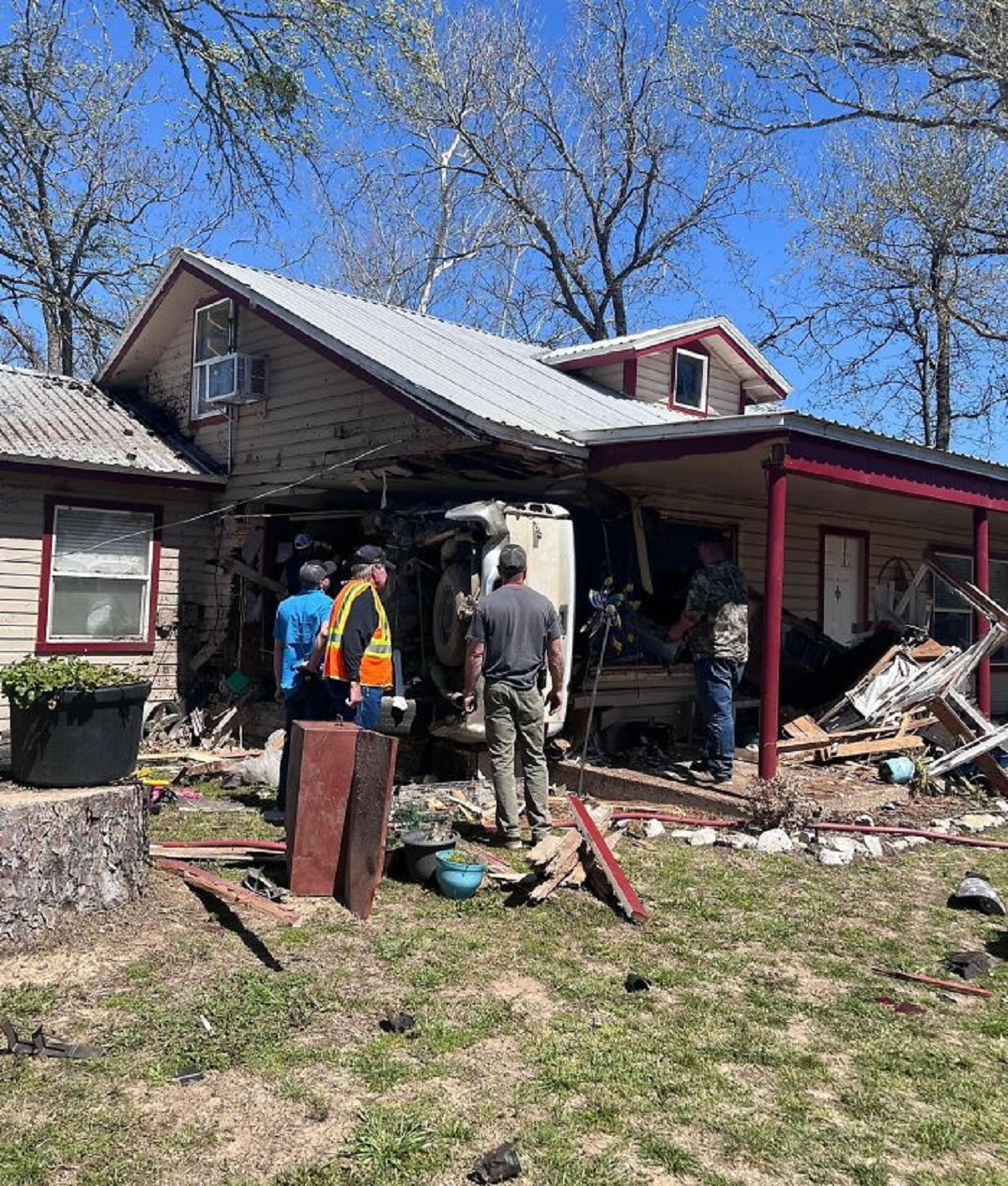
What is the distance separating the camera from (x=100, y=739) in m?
4.96

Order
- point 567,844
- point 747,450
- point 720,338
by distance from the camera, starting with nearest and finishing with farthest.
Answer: point 567,844 < point 747,450 < point 720,338

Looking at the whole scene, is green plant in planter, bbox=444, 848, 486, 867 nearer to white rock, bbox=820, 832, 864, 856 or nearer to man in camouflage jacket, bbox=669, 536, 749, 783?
white rock, bbox=820, 832, 864, 856

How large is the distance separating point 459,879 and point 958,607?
40.8 ft

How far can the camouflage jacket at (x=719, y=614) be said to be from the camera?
27.3 feet

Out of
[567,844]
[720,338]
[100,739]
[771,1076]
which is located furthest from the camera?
[720,338]

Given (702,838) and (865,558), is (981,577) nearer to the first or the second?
(865,558)

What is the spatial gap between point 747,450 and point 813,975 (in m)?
4.62

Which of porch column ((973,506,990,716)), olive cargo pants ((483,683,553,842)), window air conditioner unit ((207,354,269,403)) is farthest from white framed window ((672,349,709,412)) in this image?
olive cargo pants ((483,683,553,842))

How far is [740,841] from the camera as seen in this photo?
706 cm

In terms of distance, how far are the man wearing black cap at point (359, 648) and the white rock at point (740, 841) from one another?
266 centimetres

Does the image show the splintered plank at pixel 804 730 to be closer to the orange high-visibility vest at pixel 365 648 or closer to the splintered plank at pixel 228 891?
the orange high-visibility vest at pixel 365 648

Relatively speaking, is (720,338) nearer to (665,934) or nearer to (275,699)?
(275,699)

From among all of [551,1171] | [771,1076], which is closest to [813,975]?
[771,1076]

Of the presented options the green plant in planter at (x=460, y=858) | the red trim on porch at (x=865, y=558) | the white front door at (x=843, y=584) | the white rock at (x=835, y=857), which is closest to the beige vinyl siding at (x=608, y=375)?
the red trim on porch at (x=865, y=558)
